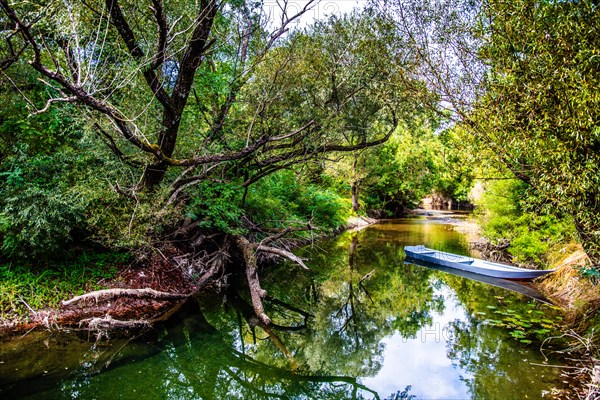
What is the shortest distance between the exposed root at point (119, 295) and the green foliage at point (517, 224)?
11.0 meters

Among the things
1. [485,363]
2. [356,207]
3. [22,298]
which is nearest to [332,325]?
[485,363]

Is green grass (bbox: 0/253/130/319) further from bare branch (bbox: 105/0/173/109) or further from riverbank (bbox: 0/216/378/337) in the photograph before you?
bare branch (bbox: 105/0/173/109)

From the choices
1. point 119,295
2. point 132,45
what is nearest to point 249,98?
point 132,45

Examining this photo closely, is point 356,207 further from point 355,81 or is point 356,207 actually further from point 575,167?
point 575,167

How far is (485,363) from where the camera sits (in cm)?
666

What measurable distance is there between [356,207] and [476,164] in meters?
22.5

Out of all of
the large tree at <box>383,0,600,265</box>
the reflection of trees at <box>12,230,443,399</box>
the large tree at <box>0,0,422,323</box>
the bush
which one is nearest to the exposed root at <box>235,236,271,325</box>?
the large tree at <box>0,0,422,323</box>

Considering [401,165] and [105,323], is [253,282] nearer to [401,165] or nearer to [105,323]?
[105,323]

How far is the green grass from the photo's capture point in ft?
23.4

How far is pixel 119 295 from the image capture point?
7898mm

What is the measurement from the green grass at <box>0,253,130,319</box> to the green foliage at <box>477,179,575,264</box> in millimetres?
12458

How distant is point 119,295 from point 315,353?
4.52 metres

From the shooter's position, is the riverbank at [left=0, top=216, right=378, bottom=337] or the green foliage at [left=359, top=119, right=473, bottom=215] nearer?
the riverbank at [left=0, top=216, right=378, bottom=337]

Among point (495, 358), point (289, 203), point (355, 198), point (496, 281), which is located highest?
point (289, 203)
